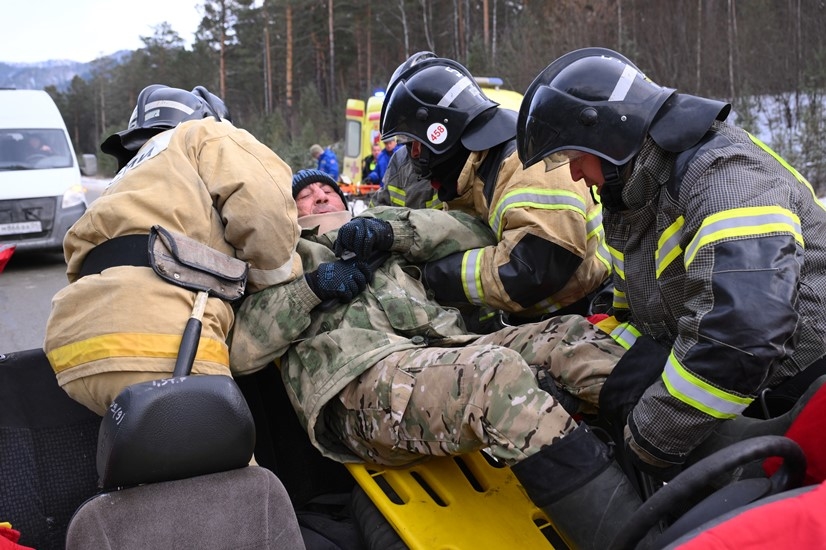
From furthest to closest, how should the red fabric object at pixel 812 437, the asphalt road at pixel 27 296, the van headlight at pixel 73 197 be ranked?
the van headlight at pixel 73 197 < the asphalt road at pixel 27 296 < the red fabric object at pixel 812 437

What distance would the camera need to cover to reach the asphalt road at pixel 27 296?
724cm

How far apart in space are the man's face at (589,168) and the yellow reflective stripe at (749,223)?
1.63ft

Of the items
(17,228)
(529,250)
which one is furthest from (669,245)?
(17,228)

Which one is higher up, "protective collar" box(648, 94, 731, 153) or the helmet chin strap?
"protective collar" box(648, 94, 731, 153)

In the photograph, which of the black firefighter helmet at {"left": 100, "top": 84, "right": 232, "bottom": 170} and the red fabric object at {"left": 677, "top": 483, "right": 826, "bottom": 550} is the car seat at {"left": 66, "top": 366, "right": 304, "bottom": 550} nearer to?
the red fabric object at {"left": 677, "top": 483, "right": 826, "bottom": 550}

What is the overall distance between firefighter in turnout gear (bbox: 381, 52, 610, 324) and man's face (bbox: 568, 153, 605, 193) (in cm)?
54

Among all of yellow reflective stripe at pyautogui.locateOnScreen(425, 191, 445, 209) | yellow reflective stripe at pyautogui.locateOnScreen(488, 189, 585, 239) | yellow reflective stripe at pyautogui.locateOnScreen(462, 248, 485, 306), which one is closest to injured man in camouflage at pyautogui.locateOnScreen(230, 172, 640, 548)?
yellow reflective stripe at pyautogui.locateOnScreen(462, 248, 485, 306)

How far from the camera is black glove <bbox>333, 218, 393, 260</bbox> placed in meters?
2.95

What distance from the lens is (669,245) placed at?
2289 millimetres

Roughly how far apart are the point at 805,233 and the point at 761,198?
0.25 m

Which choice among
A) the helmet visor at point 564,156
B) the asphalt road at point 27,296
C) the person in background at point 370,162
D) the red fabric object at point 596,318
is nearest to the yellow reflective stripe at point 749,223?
the helmet visor at point 564,156

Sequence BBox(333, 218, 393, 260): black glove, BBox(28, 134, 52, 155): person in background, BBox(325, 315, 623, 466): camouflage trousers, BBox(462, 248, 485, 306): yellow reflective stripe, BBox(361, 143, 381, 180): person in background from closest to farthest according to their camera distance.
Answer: BBox(325, 315, 623, 466): camouflage trousers, BBox(333, 218, 393, 260): black glove, BBox(462, 248, 485, 306): yellow reflective stripe, BBox(28, 134, 52, 155): person in background, BBox(361, 143, 381, 180): person in background

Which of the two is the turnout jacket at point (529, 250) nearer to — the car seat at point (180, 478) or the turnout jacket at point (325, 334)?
the turnout jacket at point (325, 334)

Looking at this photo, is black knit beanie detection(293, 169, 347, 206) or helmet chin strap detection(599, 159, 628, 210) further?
black knit beanie detection(293, 169, 347, 206)
